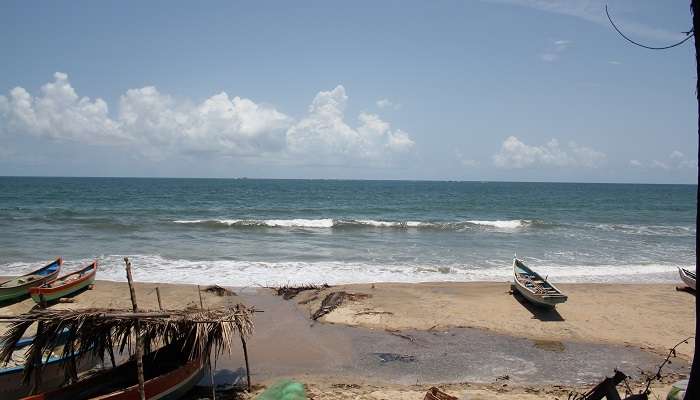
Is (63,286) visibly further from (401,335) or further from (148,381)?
(401,335)

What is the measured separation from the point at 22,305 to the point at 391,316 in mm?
11463

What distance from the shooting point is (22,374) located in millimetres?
7902

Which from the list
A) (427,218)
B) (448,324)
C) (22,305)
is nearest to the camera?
(448,324)

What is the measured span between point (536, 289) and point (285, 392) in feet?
31.4

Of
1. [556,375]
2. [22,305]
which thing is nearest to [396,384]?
[556,375]

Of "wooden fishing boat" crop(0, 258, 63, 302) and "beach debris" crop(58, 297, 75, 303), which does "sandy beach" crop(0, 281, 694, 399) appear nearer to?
"beach debris" crop(58, 297, 75, 303)

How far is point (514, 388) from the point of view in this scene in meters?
8.91

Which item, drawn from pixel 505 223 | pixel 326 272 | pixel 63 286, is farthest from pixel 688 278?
pixel 505 223

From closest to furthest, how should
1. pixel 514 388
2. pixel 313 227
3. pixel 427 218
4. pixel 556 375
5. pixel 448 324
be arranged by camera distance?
1. pixel 514 388
2. pixel 556 375
3. pixel 448 324
4. pixel 313 227
5. pixel 427 218

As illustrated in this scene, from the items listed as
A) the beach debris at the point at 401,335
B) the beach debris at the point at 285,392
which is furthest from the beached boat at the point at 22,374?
the beach debris at the point at 401,335

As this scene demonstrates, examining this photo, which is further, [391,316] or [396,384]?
[391,316]

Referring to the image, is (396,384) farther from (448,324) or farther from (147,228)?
(147,228)

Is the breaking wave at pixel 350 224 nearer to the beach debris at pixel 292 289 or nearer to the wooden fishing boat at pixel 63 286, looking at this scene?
the wooden fishing boat at pixel 63 286

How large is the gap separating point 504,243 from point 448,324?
1568 centimetres
